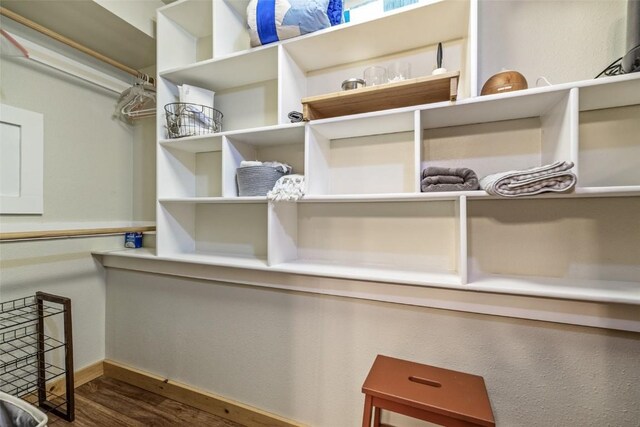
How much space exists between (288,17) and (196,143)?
0.79 meters

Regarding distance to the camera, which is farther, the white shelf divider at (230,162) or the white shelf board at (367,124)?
→ the white shelf divider at (230,162)

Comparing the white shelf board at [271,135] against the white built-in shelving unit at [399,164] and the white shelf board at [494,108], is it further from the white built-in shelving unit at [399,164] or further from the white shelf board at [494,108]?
the white shelf board at [494,108]

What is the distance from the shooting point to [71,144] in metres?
1.66

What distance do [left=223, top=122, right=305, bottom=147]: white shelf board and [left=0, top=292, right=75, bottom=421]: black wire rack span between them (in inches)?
46.7

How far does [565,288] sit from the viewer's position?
896 millimetres

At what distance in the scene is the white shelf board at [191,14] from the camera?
1479 mm

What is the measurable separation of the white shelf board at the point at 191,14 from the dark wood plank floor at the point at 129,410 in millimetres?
2179

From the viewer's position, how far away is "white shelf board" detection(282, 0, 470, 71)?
1.05 m

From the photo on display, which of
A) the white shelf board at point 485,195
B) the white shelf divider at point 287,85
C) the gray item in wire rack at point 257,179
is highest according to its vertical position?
the white shelf divider at point 287,85

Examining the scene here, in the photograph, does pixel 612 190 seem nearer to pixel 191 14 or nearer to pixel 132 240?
pixel 191 14

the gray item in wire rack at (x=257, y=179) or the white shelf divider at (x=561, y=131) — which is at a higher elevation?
the white shelf divider at (x=561, y=131)

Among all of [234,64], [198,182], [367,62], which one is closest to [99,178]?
[198,182]

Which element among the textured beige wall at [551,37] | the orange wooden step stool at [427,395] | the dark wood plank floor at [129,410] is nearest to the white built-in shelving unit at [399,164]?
the textured beige wall at [551,37]

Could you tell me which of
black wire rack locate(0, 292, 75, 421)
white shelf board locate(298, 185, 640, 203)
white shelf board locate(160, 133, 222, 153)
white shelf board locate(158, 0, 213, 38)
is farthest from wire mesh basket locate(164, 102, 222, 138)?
black wire rack locate(0, 292, 75, 421)
